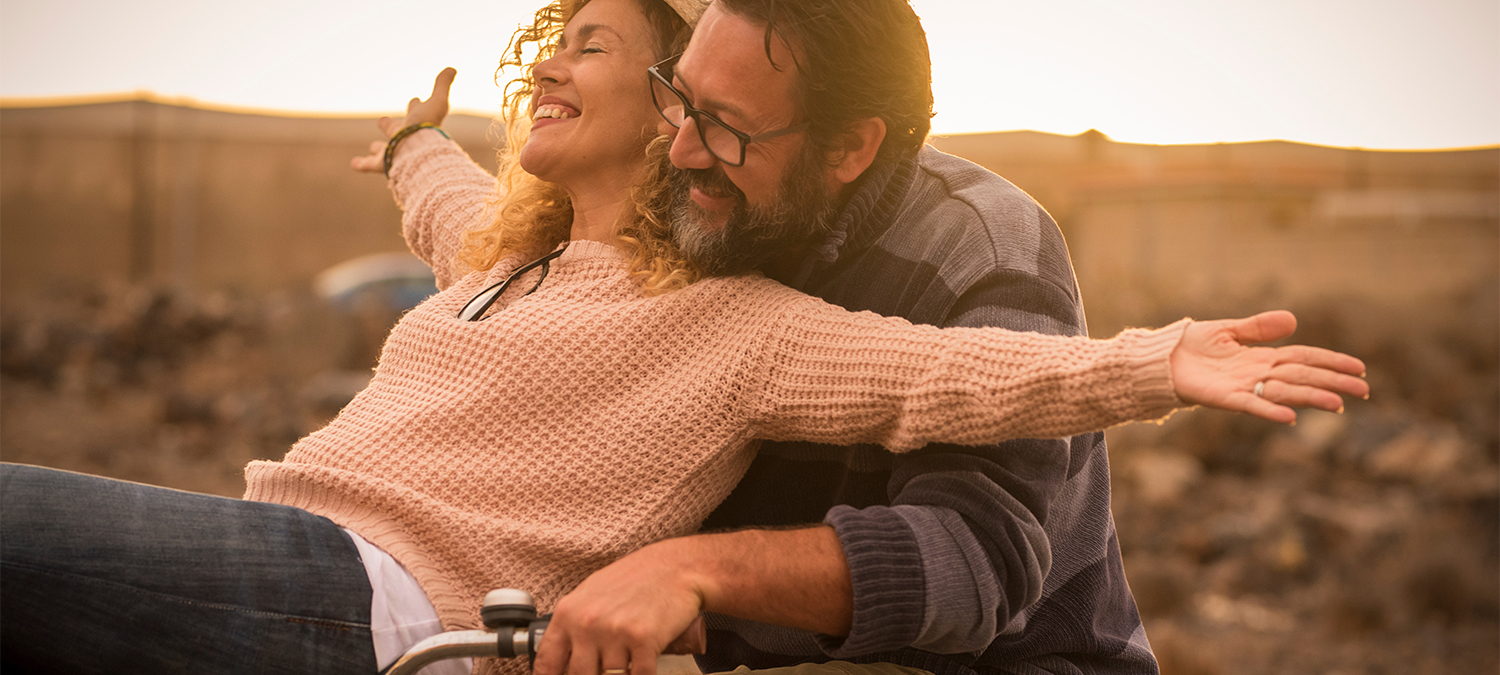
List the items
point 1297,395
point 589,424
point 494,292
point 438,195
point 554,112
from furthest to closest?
point 438,195, point 554,112, point 494,292, point 589,424, point 1297,395

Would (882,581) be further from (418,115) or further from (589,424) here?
(418,115)

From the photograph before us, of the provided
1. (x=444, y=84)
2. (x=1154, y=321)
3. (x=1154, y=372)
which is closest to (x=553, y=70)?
(x=444, y=84)

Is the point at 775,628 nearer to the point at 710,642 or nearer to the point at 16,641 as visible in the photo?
the point at 710,642

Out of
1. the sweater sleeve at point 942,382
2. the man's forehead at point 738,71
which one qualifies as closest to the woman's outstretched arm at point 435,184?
the man's forehead at point 738,71

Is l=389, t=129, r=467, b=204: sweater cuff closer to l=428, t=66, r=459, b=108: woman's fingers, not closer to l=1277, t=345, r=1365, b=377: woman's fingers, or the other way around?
l=428, t=66, r=459, b=108: woman's fingers

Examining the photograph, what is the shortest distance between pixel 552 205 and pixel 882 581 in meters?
1.26

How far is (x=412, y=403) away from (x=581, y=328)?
32 cm

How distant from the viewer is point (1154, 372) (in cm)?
131

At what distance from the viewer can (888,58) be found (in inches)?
76.3

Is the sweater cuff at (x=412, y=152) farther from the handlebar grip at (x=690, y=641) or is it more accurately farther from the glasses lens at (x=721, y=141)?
the handlebar grip at (x=690, y=641)

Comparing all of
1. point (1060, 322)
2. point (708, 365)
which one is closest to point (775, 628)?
point (708, 365)

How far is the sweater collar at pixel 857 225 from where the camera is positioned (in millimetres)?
1944

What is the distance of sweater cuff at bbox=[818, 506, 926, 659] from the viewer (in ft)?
4.95

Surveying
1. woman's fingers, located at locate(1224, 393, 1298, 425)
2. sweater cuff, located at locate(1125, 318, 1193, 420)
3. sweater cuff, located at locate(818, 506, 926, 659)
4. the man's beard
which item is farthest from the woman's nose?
woman's fingers, located at locate(1224, 393, 1298, 425)
